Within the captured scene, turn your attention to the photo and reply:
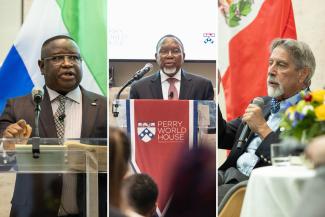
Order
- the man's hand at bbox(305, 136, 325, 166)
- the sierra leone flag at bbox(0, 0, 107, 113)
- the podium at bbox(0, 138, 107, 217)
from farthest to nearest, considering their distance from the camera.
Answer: the sierra leone flag at bbox(0, 0, 107, 113) → the podium at bbox(0, 138, 107, 217) → the man's hand at bbox(305, 136, 325, 166)

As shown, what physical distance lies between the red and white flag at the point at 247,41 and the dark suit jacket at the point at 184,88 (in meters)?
1.07

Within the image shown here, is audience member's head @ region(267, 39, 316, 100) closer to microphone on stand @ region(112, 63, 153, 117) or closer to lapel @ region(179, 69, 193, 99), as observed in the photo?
lapel @ region(179, 69, 193, 99)

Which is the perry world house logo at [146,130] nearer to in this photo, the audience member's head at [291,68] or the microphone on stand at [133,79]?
the microphone on stand at [133,79]

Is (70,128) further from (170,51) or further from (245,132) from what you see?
(245,132)

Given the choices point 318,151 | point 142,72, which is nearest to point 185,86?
point 142,72

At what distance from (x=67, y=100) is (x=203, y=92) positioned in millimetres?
1318

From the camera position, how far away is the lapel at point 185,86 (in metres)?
5.49

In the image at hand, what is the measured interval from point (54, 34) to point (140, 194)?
1.92 metres

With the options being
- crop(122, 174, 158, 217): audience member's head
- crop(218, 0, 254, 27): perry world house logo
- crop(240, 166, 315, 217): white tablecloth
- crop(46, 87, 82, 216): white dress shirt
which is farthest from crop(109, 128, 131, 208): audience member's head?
crop(218, 0, 254, 27): perry world house logo

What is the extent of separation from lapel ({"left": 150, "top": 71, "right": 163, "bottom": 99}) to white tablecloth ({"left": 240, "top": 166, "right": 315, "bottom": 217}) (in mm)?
1520

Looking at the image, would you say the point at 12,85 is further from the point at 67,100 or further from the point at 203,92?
the point at 203,92

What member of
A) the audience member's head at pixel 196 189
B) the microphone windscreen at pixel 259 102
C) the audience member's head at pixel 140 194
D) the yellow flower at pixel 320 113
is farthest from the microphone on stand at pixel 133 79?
the yellow flower at pixel 320 113

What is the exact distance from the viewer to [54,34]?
21.0 ft

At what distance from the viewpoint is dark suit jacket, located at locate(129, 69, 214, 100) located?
545cm
